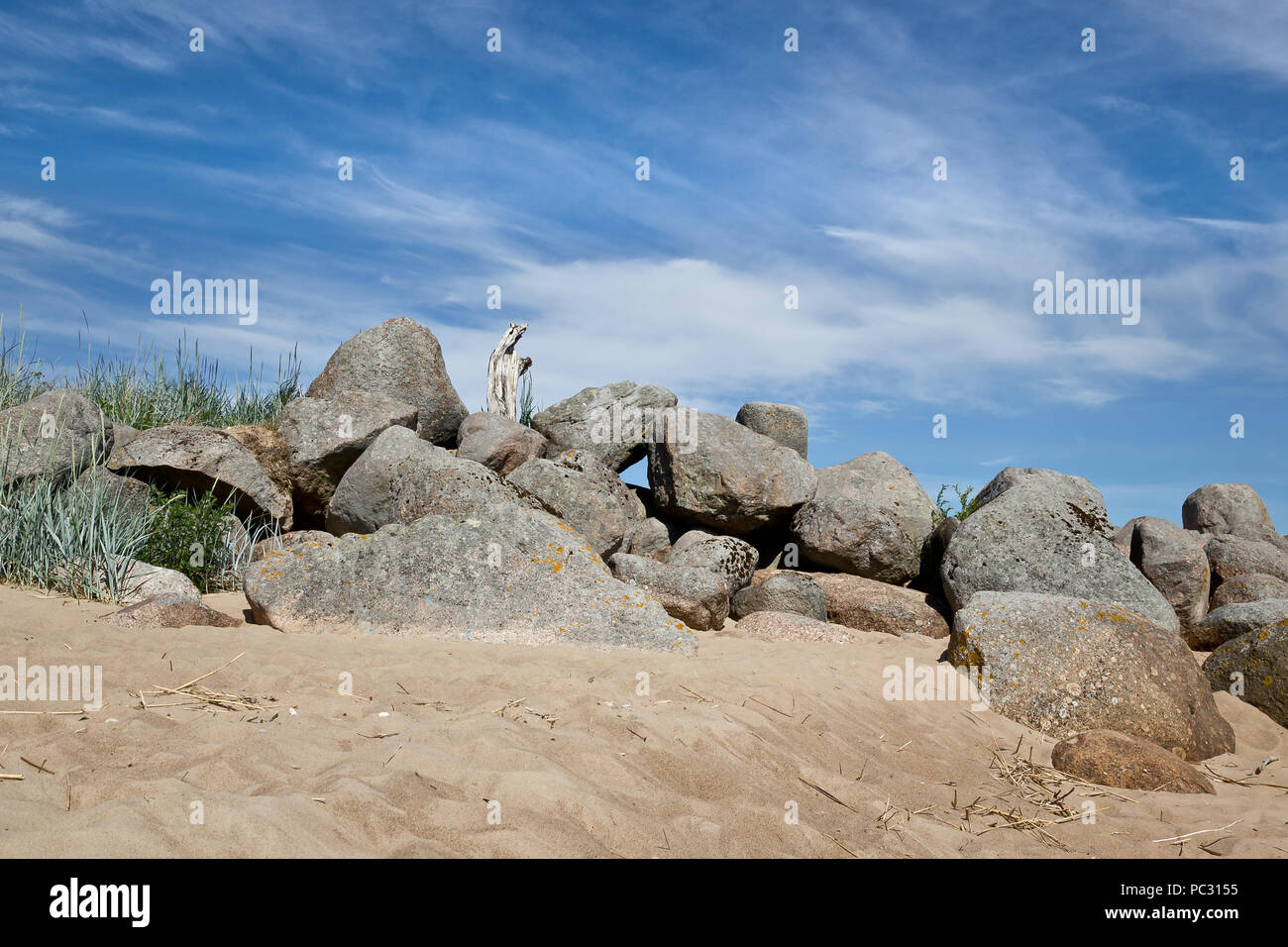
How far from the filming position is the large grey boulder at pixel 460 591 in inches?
269

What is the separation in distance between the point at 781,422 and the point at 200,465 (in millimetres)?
8193

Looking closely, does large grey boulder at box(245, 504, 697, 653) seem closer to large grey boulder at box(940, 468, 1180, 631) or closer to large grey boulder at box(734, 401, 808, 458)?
large grey boulder at box(940, 468, 1180, 631)

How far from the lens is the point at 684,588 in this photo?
9328 mm

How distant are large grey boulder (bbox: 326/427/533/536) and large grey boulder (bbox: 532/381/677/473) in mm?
2958

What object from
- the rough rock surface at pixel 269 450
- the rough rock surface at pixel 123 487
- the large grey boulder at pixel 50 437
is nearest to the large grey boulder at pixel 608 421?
the rough rock surface at pixel 269 450

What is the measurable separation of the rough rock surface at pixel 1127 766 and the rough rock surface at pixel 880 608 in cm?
413

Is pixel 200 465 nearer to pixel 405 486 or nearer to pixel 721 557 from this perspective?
pixel 405 486

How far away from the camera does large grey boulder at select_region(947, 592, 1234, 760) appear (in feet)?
20.9

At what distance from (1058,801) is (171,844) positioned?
4383 millimetres

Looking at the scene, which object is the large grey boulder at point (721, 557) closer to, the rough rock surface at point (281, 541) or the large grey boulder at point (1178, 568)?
the rough rock surface at point (281, 541)

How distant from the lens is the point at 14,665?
4.98 metres

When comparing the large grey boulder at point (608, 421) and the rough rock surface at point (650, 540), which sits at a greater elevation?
the large grey boulder at point (608, 421)

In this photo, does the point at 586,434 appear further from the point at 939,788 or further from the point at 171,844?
the point at 171,844
